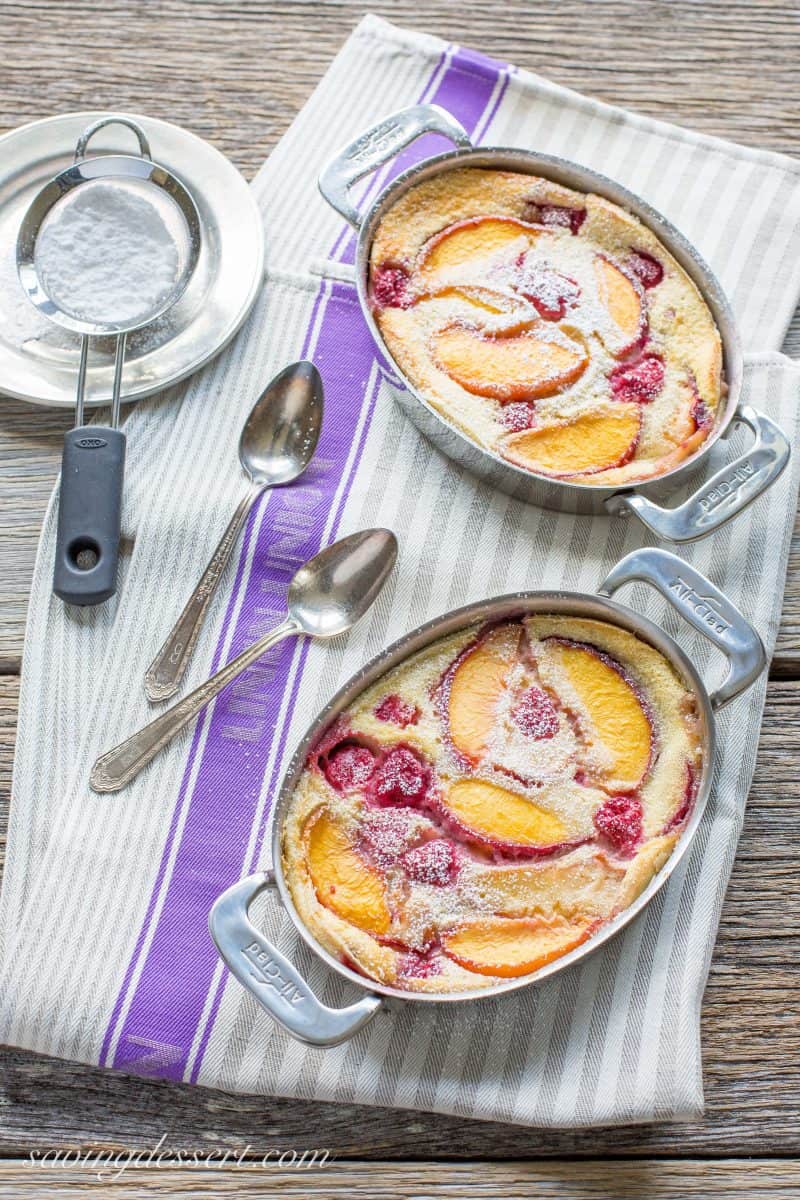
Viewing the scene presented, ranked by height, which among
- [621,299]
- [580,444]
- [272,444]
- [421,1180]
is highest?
[621,299]

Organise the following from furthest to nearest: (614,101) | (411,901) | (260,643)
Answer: (614,101) < (260,643) < (411,901)

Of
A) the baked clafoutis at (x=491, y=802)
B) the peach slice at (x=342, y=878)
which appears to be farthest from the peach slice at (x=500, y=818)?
the peach slice at (x=342, y=878)

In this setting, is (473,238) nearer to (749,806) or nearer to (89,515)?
(89,515)

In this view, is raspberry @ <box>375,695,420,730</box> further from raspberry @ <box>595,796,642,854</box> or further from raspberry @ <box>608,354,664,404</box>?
raspberry @ <box>608,354,664,404</box>

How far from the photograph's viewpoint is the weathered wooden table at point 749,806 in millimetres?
1399

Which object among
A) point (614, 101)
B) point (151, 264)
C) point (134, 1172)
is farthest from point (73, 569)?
point (614, 101)

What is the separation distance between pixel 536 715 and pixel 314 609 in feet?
1.04

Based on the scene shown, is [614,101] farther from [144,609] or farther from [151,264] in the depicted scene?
[144,609]

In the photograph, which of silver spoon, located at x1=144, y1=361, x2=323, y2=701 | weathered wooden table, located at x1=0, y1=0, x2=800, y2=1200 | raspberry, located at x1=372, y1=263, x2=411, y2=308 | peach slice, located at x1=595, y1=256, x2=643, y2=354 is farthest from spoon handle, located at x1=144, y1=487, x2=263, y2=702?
peach slice, located at x1=595, y1=256, x2=643, y2=354

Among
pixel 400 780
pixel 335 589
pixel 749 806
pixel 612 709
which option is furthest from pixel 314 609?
pixel 749 806

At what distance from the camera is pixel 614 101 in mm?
1854

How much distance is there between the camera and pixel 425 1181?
1.40m

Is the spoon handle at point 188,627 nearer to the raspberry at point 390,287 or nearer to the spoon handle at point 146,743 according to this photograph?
the spoon handle at point 146,743

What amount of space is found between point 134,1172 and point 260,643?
0.64m
